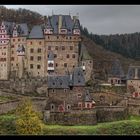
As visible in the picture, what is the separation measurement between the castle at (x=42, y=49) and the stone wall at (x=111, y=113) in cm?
249

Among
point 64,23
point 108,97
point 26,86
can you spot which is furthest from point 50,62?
point 108,97

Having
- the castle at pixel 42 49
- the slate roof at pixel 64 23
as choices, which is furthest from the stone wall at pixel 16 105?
the slate roof at pixel 64 23

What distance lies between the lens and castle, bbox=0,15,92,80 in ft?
69.6

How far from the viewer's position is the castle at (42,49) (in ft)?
69.6

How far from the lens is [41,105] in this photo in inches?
760

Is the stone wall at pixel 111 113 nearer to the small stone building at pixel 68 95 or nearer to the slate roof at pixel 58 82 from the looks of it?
the small stone building at pixel 68 95

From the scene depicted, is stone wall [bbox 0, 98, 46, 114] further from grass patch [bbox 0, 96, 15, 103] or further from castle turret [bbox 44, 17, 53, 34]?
castle turret [bbox 44, 17, 53, 34]

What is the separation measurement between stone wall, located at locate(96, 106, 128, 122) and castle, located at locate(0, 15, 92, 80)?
249 cm

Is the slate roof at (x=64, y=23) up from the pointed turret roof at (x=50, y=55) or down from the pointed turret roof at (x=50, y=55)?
up

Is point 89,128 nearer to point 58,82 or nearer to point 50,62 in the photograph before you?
point 58,82

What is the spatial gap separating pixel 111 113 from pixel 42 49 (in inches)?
167

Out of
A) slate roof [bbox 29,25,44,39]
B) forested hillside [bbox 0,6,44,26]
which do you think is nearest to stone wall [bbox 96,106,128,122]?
slate roof [bbox 29,25,44,39]
